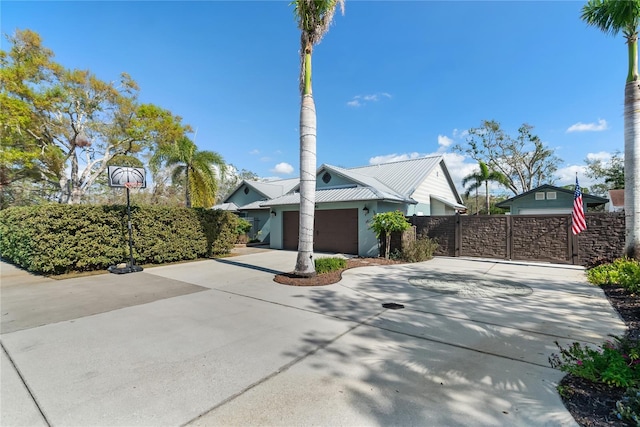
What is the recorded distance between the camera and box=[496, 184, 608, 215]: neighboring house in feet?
54.9

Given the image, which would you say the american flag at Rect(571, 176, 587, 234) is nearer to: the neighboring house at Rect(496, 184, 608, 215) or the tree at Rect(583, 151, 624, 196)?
the neighboring house at Rect(496, 184, 608, 215)

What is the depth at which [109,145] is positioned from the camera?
77.5 feet

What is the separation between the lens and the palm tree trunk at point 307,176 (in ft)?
26.9

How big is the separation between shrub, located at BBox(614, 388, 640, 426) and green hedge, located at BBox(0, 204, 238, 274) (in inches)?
496

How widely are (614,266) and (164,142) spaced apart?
26867 millimetres

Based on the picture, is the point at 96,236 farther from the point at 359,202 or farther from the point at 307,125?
the point at 359,202

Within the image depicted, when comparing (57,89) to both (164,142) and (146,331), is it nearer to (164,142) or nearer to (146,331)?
(164,142)

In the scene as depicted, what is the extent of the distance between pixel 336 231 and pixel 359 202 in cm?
212

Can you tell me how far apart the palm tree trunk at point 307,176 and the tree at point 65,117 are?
16417 mm

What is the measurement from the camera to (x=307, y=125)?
817cm

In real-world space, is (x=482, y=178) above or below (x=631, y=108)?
above

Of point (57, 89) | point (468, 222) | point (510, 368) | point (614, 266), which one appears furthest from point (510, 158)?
point (57, 89)

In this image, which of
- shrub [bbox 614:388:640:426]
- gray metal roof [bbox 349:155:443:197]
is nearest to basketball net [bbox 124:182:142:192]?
shrub [bbox 614:388:640:426]

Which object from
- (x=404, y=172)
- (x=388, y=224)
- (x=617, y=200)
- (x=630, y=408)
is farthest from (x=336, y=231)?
(x=617, y=200)
